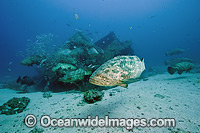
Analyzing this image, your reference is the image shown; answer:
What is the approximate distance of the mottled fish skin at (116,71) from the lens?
185 cm

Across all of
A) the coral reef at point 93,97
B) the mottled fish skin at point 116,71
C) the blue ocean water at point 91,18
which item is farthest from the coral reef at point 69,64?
the blue ocean water at point 91,18

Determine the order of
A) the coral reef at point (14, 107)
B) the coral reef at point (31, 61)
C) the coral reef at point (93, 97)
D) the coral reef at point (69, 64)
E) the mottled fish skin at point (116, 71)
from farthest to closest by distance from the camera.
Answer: the coral reef at point (31, 61), the coral reef at point (69, 64), the coral reef at point (14, 107), the coral reef at point (93, 97), the mottled fish skin at point (116, 71)

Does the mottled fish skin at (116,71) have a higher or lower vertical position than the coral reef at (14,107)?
higher

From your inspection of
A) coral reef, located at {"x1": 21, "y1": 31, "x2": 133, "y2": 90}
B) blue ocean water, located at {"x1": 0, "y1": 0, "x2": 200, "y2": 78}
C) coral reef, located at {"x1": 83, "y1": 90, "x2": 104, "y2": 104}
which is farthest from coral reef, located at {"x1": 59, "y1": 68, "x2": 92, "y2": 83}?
blue ocean water, located at {"x1": 0, "y1": 0, "x2": 200, "y2": 78}

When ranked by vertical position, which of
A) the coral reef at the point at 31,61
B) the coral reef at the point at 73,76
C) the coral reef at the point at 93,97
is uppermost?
the coral reef at the point at 31,61

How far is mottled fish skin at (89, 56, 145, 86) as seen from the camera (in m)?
1.85

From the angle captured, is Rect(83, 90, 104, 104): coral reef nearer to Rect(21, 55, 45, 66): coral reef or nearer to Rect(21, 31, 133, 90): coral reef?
Rect(21, 31, 133, 90): coral reef

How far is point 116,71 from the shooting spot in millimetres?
2053

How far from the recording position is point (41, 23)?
12738cm

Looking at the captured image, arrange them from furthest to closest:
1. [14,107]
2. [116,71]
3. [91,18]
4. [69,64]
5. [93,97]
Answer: [91,18], [69,64], [14,107], [93,97], [116,71]

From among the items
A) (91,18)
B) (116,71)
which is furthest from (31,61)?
(91,18)

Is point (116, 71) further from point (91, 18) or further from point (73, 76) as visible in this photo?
point (91, 18)

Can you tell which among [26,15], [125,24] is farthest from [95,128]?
[125,24]

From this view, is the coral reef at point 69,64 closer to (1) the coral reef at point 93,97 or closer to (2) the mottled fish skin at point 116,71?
(1) the coral reef at point 93,97
